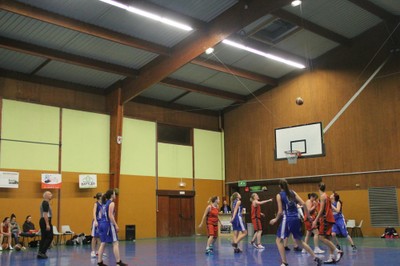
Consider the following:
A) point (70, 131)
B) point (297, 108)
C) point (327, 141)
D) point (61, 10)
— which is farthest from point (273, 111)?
point (61, 10)

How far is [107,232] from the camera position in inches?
359

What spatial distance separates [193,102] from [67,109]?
7.87m

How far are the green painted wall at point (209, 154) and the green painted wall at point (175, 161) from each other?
58 centimetres

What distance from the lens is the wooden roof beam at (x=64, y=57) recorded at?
17531 millimetres

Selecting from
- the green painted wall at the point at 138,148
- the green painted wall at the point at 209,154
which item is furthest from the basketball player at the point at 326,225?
the green painted wall at the point at 209,154

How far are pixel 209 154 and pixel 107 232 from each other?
18437mm

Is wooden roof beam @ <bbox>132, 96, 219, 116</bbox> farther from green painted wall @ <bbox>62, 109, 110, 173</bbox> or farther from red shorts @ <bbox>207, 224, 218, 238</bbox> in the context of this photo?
red shorts @ <bbox>207, 224, 218, 238</bbox>

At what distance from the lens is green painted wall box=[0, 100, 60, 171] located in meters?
19.3

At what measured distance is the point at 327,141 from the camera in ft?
74.8

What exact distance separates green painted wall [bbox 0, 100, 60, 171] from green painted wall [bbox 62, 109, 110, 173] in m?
0.52

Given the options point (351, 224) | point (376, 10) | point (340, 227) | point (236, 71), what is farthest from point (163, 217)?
point (376, 10)

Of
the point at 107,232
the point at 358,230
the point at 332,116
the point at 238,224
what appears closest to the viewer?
the point at 107,232

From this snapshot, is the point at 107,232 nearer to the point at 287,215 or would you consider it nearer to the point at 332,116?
the point at 287,215

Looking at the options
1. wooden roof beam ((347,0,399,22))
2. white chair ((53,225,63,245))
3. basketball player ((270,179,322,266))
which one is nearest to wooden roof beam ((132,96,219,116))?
white chair ((53,225,63,245))
